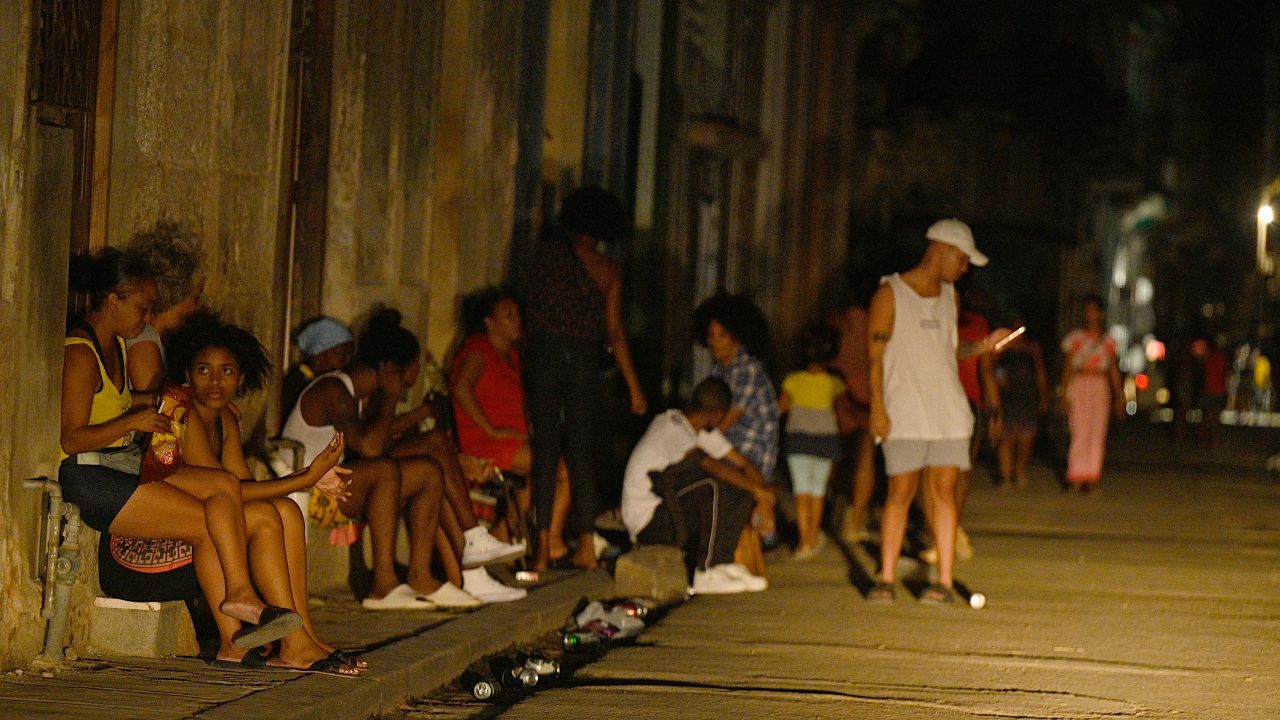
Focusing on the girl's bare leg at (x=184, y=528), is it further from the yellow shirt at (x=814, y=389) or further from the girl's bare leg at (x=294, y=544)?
the yellow shirt at (x=814, y=389)

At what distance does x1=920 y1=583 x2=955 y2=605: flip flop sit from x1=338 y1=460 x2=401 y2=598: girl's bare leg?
9.31 ft

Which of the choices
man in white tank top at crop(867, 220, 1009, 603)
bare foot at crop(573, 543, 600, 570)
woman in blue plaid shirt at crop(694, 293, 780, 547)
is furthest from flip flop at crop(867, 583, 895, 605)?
bare foot at crop(573, 543, 600, 570)

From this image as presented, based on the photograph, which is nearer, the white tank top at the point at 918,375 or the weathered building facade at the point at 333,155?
the weathered building facade at the point at 333,155

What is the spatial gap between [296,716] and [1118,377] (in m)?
11.2

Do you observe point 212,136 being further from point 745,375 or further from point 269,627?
point 745,375

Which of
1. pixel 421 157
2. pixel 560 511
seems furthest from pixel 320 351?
pixel 560 511

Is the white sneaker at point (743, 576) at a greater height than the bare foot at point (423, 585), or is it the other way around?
the bare foot at point (423, 585)

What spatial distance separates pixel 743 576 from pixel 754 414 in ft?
3.99

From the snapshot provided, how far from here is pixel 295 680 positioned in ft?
20.0

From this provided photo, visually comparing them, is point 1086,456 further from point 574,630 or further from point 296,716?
point 296,716

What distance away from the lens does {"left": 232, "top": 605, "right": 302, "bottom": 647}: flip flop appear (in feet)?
20.3

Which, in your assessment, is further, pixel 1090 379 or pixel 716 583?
pixel 1090 379

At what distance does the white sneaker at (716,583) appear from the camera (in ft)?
31.4

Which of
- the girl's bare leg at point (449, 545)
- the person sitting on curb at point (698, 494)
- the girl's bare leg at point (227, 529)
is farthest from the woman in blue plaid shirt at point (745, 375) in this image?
the girl's bare leg at point (227, 529)
